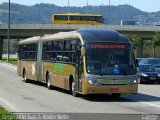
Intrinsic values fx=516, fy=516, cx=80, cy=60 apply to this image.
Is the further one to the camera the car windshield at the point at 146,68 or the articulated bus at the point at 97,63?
the car windshield at the point at 146,68

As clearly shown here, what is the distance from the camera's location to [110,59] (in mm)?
19734

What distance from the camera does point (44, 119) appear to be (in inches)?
504

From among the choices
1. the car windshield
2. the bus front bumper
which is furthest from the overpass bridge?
the bus front bumper

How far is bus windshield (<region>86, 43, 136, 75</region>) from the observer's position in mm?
19500

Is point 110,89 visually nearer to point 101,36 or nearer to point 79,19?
point 101,36

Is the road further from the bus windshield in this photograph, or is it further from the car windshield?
the car windshield

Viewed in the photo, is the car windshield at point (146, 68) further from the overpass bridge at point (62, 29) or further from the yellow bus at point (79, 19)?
the yellow bus at point (79, 19)

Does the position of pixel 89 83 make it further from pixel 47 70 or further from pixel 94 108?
pixel 47 70

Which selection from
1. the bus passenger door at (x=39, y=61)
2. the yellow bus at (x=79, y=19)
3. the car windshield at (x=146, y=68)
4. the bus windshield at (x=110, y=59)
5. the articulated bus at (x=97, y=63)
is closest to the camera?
the articulated bus at (x=97, y=63)

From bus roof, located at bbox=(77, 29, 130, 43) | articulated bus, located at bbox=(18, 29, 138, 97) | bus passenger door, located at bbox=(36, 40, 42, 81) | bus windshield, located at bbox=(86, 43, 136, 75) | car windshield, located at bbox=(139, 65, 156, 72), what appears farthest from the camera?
car windshield, located at bbox=(139, 65, 156, 72)

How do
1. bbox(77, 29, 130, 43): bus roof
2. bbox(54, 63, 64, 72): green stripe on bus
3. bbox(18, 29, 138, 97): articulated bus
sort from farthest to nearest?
bbox(54, 63, 64, 72): green stripe on bus, bbox(77, 29, 130, 43): bus roof, bbox(18, 29, 138, 97): articulated bus

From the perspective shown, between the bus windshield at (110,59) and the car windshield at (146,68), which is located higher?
the bus windshield at (110,59)

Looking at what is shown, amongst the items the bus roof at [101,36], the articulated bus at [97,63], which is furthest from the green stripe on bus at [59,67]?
the bus roof at [101,36]

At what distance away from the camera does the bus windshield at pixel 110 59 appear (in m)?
19.5
